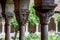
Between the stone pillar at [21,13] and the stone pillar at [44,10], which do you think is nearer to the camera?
the stone pillar at [44,10]

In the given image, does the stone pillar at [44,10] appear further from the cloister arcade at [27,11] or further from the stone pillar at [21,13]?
the stone pillar at [21,13]

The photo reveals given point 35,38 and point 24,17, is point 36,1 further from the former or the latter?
point 35,38

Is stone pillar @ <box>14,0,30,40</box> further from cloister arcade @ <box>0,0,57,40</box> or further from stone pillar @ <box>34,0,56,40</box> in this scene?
stone pillar @ <box>34,0,56,40</box>

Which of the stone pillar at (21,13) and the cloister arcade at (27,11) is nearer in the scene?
the cloister arcade at (27,11)

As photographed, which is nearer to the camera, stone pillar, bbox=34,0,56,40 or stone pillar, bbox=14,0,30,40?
stone pillar, bbox=34,0,56,40

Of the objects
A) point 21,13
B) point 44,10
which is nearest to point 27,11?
point 21,13

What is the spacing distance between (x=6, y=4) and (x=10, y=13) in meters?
0.40

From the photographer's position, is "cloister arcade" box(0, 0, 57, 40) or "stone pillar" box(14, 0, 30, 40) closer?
"cloister arcade" box(0, 0, 57, 40)

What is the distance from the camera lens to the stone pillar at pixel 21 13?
760 cm

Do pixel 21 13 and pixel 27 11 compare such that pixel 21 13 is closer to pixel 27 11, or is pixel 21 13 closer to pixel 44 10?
pixel 27 11

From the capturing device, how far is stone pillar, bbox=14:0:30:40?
760cm

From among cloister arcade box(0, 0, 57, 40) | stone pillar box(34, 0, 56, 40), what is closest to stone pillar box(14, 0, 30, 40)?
cloister arcade box(0, 0, 57, 40)

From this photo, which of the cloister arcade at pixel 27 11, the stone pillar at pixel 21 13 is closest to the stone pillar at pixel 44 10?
the cloister arcade at pixel 27 11

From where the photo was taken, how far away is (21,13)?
7625mm
